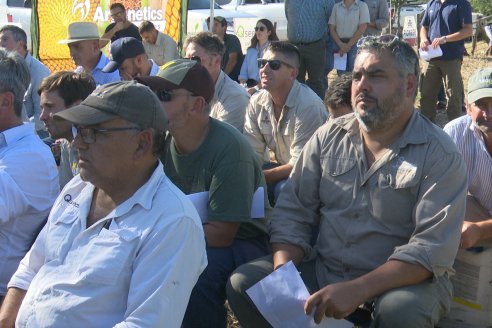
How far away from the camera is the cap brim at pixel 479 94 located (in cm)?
347

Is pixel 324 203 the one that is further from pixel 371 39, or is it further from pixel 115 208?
pixel 115 208

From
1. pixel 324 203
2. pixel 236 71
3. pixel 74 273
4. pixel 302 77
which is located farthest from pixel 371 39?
pixel 236 71

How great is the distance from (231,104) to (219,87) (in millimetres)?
181

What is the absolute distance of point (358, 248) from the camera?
3.17m

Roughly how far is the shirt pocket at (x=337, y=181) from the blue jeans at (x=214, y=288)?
0.54 metres

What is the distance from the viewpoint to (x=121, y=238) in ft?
7.82

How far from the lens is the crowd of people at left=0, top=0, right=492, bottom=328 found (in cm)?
239

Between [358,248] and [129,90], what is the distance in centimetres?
134

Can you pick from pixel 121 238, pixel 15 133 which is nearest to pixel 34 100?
pixel 15 133

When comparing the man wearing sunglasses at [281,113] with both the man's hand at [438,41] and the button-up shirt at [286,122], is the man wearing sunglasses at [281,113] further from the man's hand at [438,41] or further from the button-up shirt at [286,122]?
the man's hand at [438,41]

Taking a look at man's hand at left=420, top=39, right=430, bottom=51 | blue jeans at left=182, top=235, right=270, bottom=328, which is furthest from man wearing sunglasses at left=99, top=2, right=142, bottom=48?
blue jeans at left=182, top=235, right=270, bottom=328

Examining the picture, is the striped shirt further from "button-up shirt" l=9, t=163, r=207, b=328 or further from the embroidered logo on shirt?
the embroidered logo on shirt

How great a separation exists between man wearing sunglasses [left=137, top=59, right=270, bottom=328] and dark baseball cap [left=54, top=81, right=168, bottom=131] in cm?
89

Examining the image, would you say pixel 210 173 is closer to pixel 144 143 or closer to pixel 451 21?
pixel 144 143
